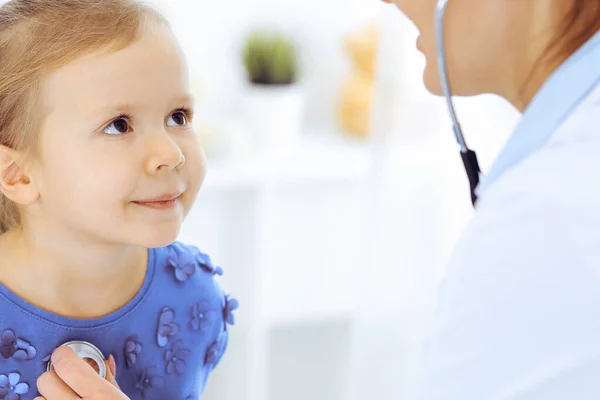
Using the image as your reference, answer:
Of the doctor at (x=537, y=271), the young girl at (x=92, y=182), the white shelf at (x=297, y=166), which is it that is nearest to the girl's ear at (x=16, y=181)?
the young girl at (x=92, y=182)

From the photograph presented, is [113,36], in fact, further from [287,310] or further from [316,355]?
[316,355]

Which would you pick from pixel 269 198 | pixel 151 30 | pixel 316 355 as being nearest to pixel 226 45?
pixel 269 198

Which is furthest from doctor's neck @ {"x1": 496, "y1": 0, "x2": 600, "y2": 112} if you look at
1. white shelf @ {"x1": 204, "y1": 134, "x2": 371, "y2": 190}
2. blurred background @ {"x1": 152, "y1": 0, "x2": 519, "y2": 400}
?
white shelf @ {"x1": 204, "y1": 134, "x2": 371, "y2": 190}

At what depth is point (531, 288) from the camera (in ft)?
2.58

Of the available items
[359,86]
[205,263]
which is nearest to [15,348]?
[205,263]

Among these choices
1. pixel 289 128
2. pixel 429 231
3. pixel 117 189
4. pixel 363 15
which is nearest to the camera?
pixel 117 189

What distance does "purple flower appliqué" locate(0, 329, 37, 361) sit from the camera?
3.16 feet

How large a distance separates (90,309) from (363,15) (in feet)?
5.60

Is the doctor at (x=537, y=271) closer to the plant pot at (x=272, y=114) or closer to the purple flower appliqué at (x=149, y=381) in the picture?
the purple flower appliqué at (x=149, y=381)

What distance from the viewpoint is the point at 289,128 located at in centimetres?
233

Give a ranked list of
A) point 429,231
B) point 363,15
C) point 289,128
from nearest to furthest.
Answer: point 429,231
point 289,128
point 363,15

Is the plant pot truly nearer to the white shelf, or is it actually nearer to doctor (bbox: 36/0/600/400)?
the white shelf

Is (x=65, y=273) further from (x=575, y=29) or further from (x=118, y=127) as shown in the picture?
(x=575, y=29)

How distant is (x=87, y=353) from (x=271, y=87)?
4.65 ft
